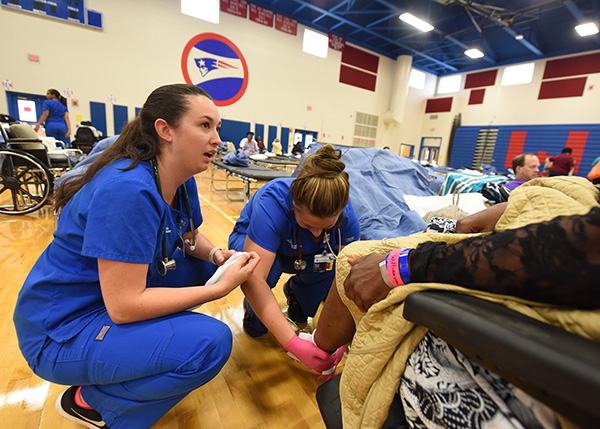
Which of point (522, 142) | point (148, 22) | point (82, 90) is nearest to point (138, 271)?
point (82, 90)

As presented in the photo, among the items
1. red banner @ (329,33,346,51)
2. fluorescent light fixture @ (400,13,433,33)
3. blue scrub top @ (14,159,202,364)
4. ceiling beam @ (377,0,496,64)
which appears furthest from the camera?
red banner @ (329,33,346,51)

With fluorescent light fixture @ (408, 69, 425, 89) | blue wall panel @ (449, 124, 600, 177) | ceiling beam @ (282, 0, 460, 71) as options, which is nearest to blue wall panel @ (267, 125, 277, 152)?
ceiling beam @ (282, 0, 460, 71)

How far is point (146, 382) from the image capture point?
80cm

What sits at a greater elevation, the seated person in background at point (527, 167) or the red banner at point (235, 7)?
the red banner at point (235, 7)

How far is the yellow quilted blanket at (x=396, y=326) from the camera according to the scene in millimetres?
471

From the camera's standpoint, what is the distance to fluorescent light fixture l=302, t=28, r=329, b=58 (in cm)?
983

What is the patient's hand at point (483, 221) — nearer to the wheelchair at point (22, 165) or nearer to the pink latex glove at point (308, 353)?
the pink latex glove at point (308, 353)

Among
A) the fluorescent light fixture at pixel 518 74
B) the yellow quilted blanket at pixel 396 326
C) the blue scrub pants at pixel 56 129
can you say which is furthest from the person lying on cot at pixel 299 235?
the fluorescent light fixture at pixel 518 74

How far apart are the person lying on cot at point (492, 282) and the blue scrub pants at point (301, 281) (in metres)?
0.82

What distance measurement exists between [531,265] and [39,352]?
1.17m

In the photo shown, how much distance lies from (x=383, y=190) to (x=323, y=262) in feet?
4.54

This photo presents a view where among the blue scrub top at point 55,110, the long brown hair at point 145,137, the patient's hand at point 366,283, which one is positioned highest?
the blue scrub top at point 55,110

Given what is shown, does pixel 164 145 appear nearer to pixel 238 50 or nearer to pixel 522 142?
pixel 238 50

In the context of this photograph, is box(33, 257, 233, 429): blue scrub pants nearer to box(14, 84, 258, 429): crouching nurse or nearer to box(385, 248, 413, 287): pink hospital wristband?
box(14, 84, 258, 429): crouching nurse
